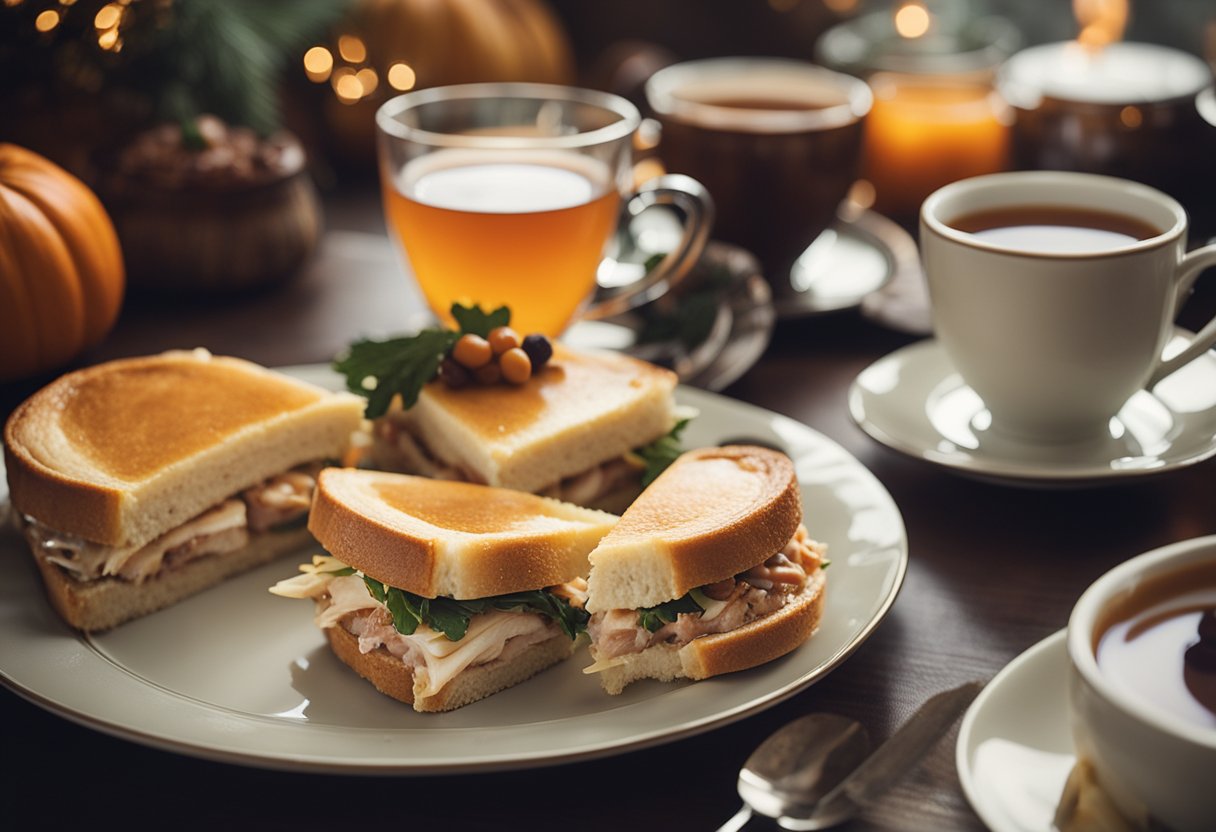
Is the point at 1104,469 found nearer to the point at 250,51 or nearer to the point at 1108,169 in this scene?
the point at 1108,169

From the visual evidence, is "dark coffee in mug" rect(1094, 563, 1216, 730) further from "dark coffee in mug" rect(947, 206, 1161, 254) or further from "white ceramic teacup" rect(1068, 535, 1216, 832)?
"dark coffee in mug" rect(947, 206, 1161, 254)

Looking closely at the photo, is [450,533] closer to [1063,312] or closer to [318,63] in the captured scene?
[1063,312]

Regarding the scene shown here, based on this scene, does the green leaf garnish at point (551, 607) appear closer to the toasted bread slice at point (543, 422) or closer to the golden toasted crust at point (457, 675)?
the golden toasted crust at point (457, 675)

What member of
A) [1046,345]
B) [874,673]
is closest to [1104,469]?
[1046,345]

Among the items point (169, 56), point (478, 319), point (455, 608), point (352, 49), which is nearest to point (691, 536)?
point (455, 608)

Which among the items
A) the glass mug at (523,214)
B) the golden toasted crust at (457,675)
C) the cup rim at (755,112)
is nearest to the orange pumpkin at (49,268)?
the glass mug at (523,214)
